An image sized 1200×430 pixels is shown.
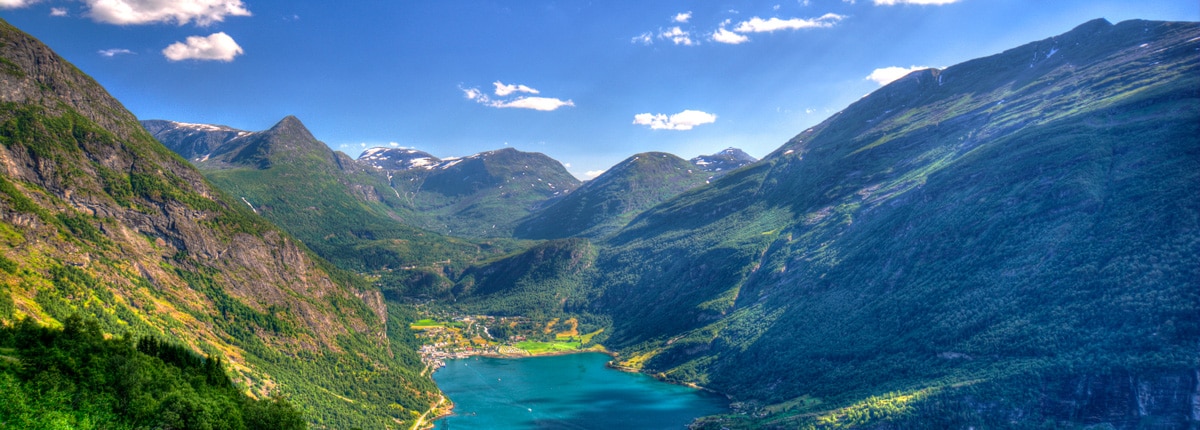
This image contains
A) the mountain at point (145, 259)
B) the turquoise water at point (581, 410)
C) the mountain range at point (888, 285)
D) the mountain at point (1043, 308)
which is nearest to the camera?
the mountain at point (145, 259)

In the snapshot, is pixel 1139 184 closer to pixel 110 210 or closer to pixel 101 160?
pixel 110 210

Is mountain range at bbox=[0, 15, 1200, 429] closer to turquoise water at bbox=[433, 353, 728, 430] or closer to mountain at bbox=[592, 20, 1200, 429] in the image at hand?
mountain at bbox=[592, 20, 1200, 429]

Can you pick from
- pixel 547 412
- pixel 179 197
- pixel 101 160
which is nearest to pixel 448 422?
pixel 547 412

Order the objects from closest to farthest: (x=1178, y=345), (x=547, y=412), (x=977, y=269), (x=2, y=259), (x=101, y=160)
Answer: (x=2, y=259) < (x=1178, y=345) < (x=101, y=160) < (x=977, y=269) < (x=547, y=412)

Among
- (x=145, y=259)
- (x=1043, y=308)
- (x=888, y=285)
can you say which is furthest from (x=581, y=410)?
(x=1043, y=308)

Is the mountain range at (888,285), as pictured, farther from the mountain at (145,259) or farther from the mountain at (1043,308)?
the mountain at (145,259)

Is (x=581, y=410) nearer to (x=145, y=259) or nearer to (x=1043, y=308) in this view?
(x=145, y=259)

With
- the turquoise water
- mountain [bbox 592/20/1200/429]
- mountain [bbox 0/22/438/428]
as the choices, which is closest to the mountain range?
mountain [bbox 592/20/1200/429]

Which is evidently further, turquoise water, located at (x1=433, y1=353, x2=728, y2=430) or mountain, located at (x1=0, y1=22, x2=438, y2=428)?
turquoise water, located at (x1=433, y1=353, x2=728, y2=430)

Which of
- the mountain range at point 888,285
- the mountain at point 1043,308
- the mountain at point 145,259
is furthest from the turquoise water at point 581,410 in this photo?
the mountain at point 145,259
